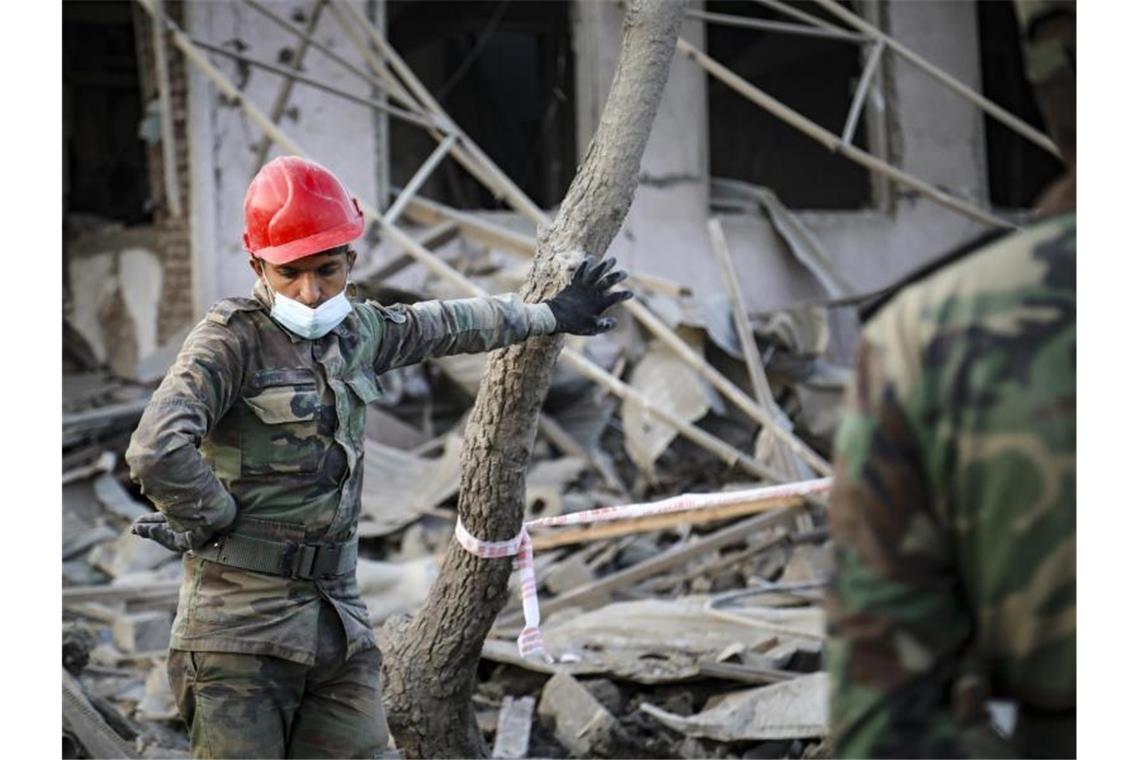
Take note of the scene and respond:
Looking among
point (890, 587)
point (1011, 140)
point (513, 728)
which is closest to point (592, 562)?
point (513, 728)

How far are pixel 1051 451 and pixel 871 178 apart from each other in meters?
9.94

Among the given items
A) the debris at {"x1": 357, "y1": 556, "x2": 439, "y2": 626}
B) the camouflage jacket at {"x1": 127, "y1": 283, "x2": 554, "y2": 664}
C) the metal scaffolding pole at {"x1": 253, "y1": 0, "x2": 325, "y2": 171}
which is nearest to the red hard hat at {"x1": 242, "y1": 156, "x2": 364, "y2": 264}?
the camouflage jacket at {"x1": 127, "y1": 283, "x2": 554, "y2": 664}

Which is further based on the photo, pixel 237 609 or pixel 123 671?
pixel 123 671

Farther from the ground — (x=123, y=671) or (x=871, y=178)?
(x=871, y=178)

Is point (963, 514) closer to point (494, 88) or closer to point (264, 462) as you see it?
point (264, 462)

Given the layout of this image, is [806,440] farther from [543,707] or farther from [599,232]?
[599,232]

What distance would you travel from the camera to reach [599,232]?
382 centimetres

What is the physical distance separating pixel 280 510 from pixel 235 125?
6.68 metres

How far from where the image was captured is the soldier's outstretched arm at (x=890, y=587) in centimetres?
138

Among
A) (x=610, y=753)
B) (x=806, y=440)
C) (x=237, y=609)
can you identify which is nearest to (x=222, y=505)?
(x=237, y=609)

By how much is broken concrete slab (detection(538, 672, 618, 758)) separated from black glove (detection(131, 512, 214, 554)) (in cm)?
188

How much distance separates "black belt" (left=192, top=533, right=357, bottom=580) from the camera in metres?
2.98

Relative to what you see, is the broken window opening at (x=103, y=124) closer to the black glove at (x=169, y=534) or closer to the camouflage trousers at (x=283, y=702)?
the black glove at (x=169, y=534)

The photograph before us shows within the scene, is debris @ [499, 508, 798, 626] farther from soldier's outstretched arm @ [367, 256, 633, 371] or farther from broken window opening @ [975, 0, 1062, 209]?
broken window opening @ [975, 0, 1062, 209]
